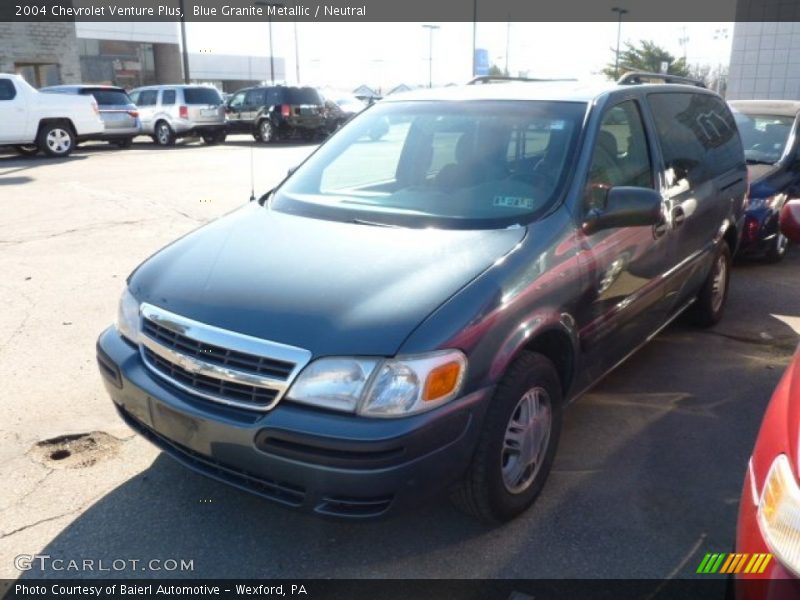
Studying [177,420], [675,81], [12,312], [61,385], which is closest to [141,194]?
[12,312]

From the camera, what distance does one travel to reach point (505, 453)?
2.89 m

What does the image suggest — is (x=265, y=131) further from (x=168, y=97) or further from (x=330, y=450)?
(x=330, y=450)

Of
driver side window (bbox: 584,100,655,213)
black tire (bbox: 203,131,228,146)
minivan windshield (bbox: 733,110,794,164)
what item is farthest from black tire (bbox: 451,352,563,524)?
black tire (bbox: 203,131,228,146)

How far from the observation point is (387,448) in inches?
92.6

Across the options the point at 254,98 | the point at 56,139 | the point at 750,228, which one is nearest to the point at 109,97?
the point at 56,139

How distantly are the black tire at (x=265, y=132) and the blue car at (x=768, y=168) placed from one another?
A: 53.3 ft

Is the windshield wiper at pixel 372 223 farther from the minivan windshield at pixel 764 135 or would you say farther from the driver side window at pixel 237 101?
the driver side window at pixel 237 101

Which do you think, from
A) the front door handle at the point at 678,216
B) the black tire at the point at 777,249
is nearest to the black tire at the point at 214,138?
the black tire at the point at 777,249

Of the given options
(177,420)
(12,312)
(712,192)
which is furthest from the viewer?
(12,312)

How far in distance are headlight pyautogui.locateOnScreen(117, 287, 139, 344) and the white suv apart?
1448cm

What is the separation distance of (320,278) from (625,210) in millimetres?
1422

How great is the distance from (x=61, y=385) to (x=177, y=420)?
200 centimetres

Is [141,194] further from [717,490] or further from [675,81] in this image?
[717,490]

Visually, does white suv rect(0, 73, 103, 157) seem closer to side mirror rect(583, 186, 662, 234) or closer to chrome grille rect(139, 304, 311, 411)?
chrome grille rect(139, 304, 311, 411)
